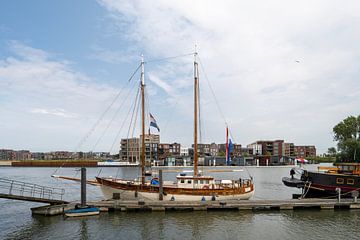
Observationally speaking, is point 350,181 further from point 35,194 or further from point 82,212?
point 35,194

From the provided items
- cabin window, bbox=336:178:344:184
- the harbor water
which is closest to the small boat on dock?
the harbor water

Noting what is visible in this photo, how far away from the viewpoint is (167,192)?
36.8 metres

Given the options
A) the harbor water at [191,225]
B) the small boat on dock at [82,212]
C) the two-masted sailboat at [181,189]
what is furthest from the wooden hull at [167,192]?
the small boat on dock at [82,212]

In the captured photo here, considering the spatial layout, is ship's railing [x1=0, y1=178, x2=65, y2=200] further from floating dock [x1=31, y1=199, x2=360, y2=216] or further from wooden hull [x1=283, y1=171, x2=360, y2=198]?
wooden hull [x1=283, y1=171, x2=360, y2=198]

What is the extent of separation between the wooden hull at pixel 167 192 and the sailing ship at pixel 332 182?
11.4m

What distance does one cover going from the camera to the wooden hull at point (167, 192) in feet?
121

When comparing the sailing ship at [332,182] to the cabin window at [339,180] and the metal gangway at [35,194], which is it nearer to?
the cabin window at [339,180]

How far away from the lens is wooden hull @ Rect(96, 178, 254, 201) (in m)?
36.8

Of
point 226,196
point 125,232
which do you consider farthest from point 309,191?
point 125,232

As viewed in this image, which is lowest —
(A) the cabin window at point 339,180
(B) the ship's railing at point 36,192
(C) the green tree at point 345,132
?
(B) the ship's railing at point 36,192

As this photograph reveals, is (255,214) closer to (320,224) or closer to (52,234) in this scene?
(320,224)

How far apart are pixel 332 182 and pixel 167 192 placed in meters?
21.2

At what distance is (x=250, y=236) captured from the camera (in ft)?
81.4

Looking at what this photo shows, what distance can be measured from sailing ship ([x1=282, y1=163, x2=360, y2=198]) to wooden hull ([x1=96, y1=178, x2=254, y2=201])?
37.4 ft
